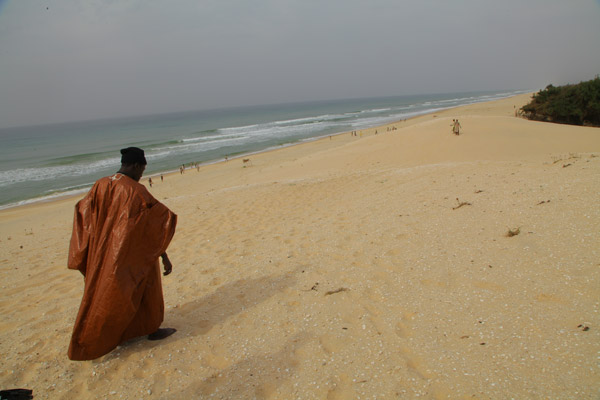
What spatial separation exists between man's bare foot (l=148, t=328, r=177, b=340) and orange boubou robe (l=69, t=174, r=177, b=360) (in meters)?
0.27

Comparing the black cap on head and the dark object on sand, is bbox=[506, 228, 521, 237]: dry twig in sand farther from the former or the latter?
the dark object on sand

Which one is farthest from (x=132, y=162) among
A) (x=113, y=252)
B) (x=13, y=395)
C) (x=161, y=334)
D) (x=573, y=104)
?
(x=573, y=104)

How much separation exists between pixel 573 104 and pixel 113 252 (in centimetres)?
2530

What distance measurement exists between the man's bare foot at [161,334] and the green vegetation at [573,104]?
24.5 metres

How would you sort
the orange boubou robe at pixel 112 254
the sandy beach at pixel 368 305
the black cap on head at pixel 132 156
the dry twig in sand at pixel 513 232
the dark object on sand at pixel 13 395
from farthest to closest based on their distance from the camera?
1. the dry twig in sand at pixel 513 232
2. the black cap on head at pixel 132 156
3. the orange boubou robe at pixel 112 254
4. the sandy beach at pixel 368 305
5. the dark object on sand at pixel 13 395

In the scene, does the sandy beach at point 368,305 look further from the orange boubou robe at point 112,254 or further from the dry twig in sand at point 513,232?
the orange boubou robe at point 112,254

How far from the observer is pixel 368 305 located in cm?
337

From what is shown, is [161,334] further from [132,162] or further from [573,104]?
[573,104]

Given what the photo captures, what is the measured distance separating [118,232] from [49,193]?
22.2 metres

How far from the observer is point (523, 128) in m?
15.0

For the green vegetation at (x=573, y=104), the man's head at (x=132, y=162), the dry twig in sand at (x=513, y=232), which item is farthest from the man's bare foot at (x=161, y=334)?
the green vegetation at (x=573, y=104)

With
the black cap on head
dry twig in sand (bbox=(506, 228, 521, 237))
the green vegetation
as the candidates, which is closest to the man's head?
the black cap on head

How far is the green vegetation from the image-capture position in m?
18.6

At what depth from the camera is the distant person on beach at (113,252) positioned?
272 cm
